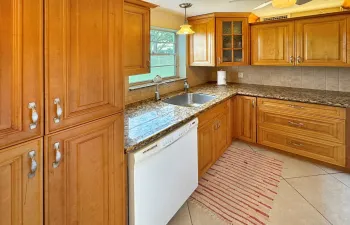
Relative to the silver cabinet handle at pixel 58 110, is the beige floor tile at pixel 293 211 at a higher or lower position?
lower

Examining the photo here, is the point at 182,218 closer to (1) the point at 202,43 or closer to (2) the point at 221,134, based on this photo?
(2) the point at 221,134

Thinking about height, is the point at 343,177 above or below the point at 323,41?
below

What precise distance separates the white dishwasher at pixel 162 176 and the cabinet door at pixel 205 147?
0.86 feet

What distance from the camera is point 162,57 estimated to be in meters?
3.48

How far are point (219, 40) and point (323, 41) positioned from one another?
4.71 ft

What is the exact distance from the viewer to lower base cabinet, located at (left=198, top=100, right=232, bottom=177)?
8.42 ft

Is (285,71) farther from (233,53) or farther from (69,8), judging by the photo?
(69,8)

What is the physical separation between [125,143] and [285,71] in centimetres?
336

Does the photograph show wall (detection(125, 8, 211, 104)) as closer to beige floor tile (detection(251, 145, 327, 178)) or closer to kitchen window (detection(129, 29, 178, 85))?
kitchen window (detection(129, 29, 178, 85))

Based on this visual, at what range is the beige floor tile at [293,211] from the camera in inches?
79.5

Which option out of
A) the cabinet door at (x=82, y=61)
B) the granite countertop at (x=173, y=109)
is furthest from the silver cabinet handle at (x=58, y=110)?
the granite countertop at (x=173, y=109)

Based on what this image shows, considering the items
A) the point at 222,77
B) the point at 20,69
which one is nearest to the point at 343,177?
the point at 222,77

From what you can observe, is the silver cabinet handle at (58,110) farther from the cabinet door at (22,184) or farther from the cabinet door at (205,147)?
the cabinet door at (205,147)

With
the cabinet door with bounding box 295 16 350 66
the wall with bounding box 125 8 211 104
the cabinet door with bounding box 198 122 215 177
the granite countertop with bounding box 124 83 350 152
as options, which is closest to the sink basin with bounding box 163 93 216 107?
the granite countertop with bounding box 124 83 350 152
